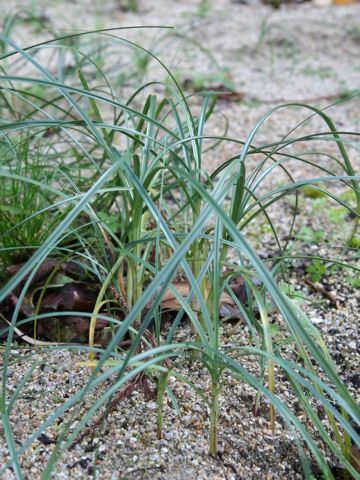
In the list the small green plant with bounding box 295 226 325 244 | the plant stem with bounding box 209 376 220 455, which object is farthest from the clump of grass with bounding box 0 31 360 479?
the small green plant with bounding box 295 226 325 244

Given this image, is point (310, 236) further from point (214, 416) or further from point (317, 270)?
point (214, 416)

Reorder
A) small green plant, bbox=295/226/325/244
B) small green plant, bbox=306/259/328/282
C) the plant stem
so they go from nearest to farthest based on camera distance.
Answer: the plant stem < small green plant, bbox=306/259/328/282 < small green plant, bbox=295/226/325/244

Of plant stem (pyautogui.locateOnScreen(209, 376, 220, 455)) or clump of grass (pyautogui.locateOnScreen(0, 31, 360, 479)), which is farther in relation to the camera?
plant stem (pyautogui.locateOnScreen(209, 376, 220, 455))

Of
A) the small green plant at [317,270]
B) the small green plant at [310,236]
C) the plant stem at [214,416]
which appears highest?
the small green plant at [310,236]

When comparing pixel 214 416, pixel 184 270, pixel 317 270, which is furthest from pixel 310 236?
pixel 214 416

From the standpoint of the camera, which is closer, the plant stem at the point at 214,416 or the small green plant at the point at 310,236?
the plant stem at the point at 214,416

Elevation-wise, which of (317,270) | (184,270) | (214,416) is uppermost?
(184,270)

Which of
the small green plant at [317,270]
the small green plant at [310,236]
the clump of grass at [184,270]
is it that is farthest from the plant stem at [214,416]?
the small green plant at [310,236]

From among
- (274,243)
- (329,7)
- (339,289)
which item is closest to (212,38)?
(329,7)

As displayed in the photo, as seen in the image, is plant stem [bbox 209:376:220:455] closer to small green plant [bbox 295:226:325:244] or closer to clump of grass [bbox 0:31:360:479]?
clump of grass [bbox 0:31:360:479]

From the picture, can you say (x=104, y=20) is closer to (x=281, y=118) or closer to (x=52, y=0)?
(x=52, y=0)

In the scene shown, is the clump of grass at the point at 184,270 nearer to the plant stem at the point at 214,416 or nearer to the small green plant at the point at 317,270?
the plant stem at the point at 214,416
